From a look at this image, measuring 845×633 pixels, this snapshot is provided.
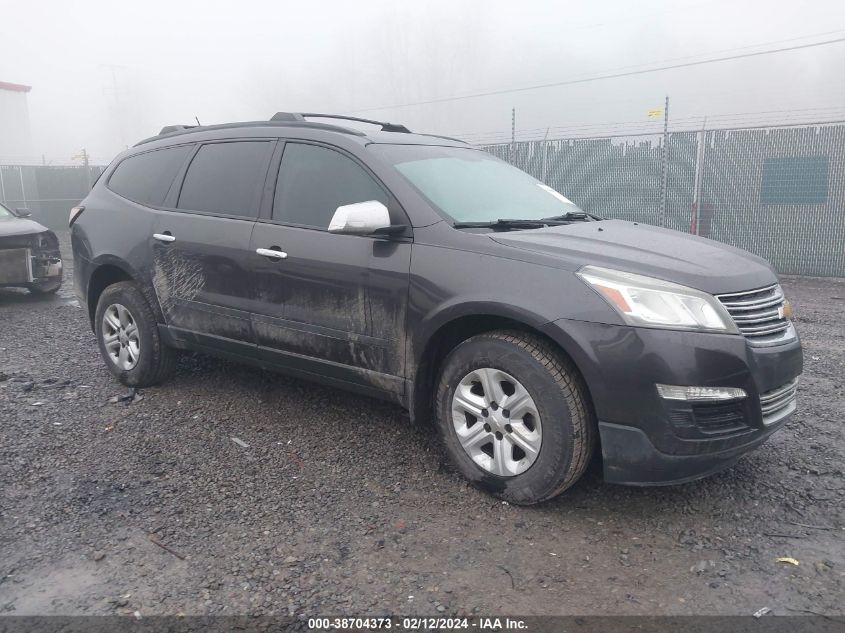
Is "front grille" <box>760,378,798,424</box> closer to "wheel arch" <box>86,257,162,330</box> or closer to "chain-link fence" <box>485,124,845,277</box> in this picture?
"wheel arch" <box>86,257,162,330</box>

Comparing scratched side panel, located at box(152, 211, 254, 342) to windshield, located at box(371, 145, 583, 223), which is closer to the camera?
windshield, located at box(371, 145, 583, 223)

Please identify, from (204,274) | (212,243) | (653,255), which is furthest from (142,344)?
(653,255)

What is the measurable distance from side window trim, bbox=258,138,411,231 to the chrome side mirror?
5.5 inches

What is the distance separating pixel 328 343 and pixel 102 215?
94.6 inches

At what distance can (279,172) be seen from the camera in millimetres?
4176

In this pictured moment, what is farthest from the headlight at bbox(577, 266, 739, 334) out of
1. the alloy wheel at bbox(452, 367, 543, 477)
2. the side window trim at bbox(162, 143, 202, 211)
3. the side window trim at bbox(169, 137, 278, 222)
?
the side window trim at bbox(162, 143, 202, 211)

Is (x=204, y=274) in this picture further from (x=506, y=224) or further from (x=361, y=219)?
(x=506, y=224)

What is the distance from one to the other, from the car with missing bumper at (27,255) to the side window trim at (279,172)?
A: 5871mm

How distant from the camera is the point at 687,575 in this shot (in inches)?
107

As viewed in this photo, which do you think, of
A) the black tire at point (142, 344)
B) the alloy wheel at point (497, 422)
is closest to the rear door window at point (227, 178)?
the black tire at point (142, 344)

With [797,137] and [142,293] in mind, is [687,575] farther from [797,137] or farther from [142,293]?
[797,137]

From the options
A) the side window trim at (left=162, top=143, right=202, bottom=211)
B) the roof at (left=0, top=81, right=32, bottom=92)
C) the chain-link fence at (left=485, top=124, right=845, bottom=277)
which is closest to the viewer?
the side window trim at (left=162, top=143, right=202, bottom=211)

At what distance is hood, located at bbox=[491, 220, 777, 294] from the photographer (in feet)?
9.96

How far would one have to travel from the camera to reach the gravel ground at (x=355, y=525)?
2.59m
